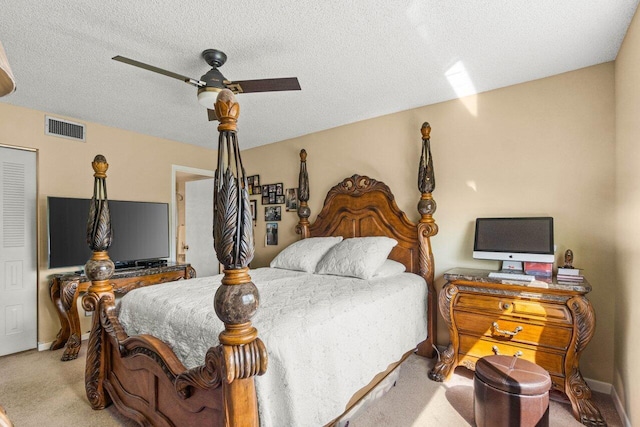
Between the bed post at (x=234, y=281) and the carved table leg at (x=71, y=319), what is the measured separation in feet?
8.92

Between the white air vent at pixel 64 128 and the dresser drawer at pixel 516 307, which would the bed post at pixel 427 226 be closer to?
the dresser drawer at pixel 516 307

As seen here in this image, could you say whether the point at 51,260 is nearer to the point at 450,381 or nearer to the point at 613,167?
the point at 450,381

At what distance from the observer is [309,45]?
215 centimetres

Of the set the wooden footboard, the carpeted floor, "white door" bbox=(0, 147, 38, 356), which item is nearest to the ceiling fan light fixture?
the wooden footboard

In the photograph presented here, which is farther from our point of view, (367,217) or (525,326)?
(367,217)

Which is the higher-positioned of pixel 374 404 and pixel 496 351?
pixel 496 351

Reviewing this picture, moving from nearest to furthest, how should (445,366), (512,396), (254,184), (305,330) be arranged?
(305,330) < (512,396) < (445,366) < (254,184)

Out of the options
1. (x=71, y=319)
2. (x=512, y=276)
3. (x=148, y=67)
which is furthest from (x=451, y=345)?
(x=71, y=319)

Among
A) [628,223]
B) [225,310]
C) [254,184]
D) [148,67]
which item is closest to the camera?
[225,310]

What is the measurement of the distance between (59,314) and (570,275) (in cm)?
447

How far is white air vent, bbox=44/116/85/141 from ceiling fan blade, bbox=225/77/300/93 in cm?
248

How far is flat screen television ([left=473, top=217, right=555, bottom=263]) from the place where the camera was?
2.43m

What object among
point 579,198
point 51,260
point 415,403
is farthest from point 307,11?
point 51,260

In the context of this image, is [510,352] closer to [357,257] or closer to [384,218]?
[357,257]
